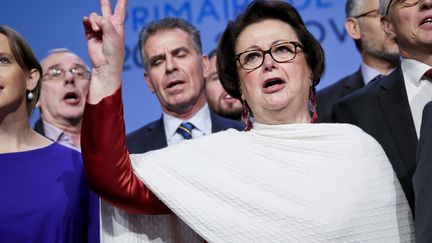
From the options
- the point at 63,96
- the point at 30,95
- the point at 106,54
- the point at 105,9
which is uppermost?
the point at 105,9

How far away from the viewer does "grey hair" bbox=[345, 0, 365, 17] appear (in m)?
3.73

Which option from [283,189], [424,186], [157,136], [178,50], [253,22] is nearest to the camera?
[424,186]

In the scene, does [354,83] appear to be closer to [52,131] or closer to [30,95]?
[52,131]

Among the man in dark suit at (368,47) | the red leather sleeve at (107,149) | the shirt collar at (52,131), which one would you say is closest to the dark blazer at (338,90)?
the man in dark suit at (368,47)

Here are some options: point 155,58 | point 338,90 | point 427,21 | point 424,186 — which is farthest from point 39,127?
point 424,186

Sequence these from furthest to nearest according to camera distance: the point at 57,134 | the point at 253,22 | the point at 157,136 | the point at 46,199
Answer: the point at 57,134
the point at 157,136
the point at 253,22
the point at 46,199

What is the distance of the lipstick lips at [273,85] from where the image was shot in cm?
219

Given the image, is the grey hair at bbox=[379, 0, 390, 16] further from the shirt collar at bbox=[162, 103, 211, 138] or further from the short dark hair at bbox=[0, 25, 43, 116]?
the short dark hair at bbox=[0, 25, 43, 116]

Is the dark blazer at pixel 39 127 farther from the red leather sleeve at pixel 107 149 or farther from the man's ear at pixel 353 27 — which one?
the red leather sleeve at pixel 107 149

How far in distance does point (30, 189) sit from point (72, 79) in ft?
6.03

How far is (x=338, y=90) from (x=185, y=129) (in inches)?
31.4

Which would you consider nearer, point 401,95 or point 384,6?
point 401,95

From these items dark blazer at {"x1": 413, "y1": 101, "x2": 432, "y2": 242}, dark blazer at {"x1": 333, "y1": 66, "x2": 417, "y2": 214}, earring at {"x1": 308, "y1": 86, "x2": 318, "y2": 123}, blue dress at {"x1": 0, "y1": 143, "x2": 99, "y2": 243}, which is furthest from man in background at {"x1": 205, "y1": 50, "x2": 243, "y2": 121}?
dark blazer at {"x1": 413, "y1": 101, "x2": 432, "y2": 242}

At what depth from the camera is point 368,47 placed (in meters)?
3.71
